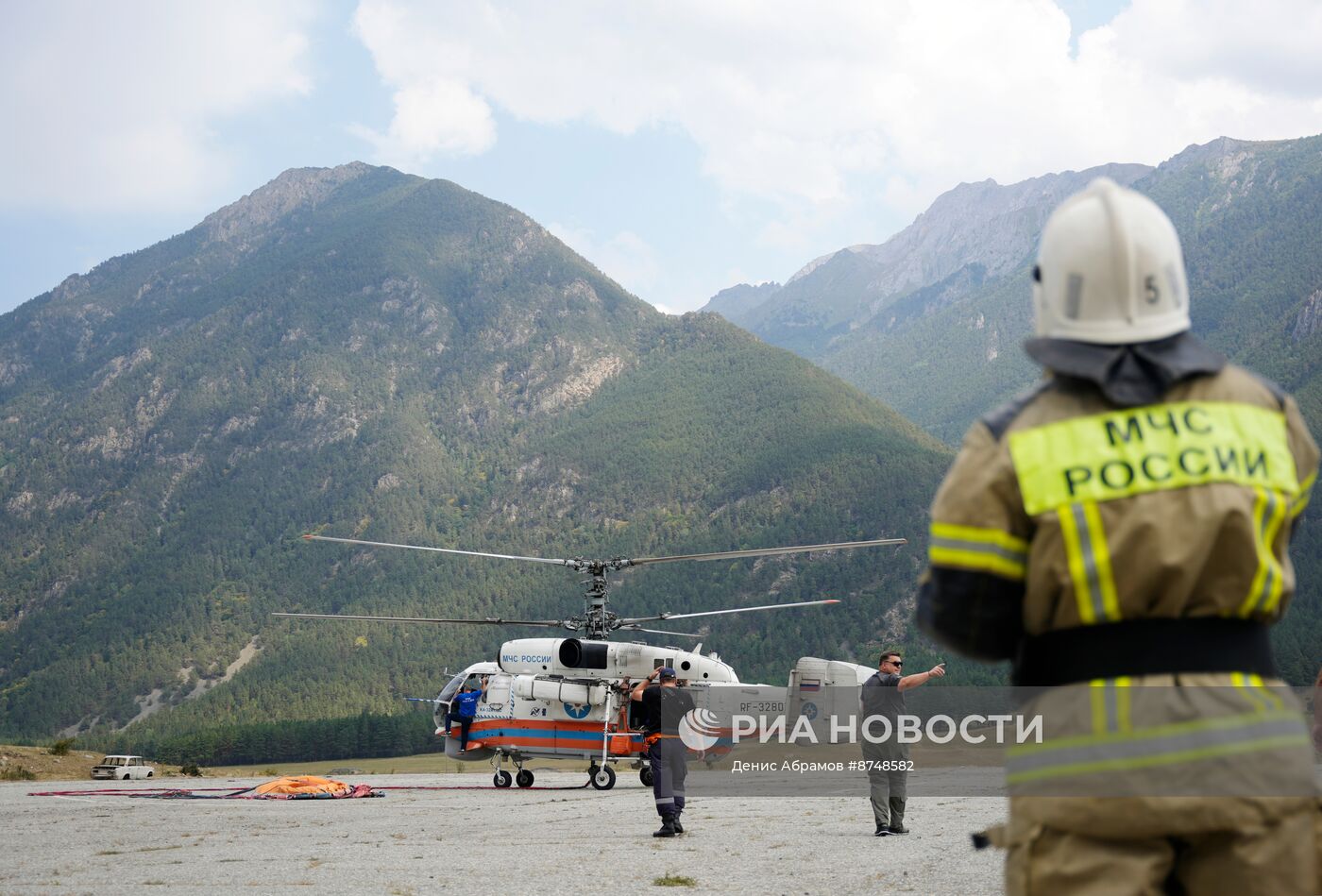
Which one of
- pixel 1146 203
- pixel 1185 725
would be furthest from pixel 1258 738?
pixel 1146 203

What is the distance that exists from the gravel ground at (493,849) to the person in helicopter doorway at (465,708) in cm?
798

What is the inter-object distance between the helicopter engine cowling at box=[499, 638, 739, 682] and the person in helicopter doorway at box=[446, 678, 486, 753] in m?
2.71

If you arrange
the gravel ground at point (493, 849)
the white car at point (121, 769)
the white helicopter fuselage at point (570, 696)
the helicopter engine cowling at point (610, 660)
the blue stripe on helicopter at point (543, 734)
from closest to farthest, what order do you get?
the gravel ground at point (493, 849) → the helicopter engine cowling at point (610, 660) → the white helicopter fuselage at point (570, 696) → the blue stripe on helicopter at point (543, 734) → the white car at point (121, 769)

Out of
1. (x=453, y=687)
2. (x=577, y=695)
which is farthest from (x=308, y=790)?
(x=453, y=687)

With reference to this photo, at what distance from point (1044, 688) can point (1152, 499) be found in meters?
0.54

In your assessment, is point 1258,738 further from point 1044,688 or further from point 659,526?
→ point 659,526

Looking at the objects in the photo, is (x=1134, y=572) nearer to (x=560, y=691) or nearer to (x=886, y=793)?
(x=886, y=793)

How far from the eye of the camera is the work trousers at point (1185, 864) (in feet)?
9.75

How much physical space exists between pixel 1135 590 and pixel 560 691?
2420cm

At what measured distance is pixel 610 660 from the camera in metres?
25.5

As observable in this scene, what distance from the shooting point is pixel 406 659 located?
447 ft

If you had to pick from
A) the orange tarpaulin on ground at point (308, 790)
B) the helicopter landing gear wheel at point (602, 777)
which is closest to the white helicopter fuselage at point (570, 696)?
the helicopter landing gear wheel at point (602, 777)

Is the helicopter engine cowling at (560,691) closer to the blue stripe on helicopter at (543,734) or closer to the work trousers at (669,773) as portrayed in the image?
the blue stripe on helicopter at (543,734)

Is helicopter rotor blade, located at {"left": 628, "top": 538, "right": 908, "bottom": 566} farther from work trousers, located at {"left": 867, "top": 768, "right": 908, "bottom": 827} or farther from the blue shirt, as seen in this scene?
the blue shirt
